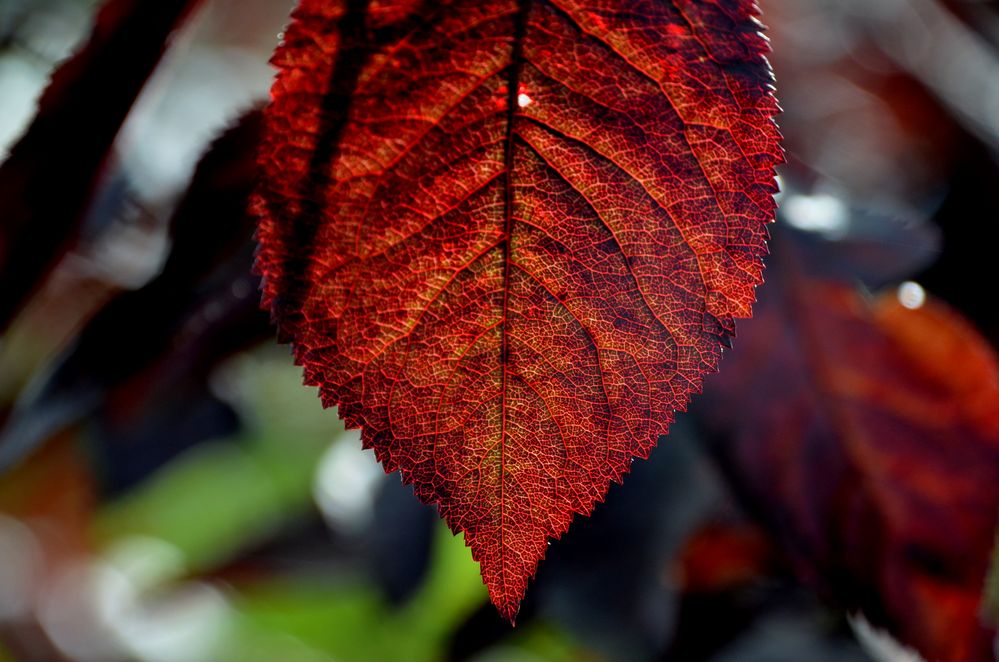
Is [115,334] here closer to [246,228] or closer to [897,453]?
[246,228]

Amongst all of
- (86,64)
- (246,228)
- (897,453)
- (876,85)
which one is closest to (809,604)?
(897,453)

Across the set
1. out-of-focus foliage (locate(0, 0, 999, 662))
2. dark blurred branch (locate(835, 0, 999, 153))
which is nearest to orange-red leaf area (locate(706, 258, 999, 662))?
out-of-focus foliage (locate(0, 0, 999, 662))

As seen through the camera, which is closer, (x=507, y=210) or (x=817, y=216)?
(x=507, y=210)

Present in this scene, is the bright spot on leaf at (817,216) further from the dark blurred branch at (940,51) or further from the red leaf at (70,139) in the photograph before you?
the red leaf at (70,139)

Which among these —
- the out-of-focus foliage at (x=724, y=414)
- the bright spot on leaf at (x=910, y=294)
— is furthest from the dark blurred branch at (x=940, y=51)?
the bright spot on leaf at (x=910, y=294)

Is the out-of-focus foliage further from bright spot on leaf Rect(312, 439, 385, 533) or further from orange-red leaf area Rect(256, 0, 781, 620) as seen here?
orange-red leaf area Rect(256, 0, 781, 620)

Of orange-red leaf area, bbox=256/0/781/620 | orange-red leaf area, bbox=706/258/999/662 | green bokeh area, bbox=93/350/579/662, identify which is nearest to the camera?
orange-red leaf area, bbox=256/0/781/620

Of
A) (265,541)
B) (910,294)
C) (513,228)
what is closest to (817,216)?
(910,294)

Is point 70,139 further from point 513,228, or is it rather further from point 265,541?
point 265,541
